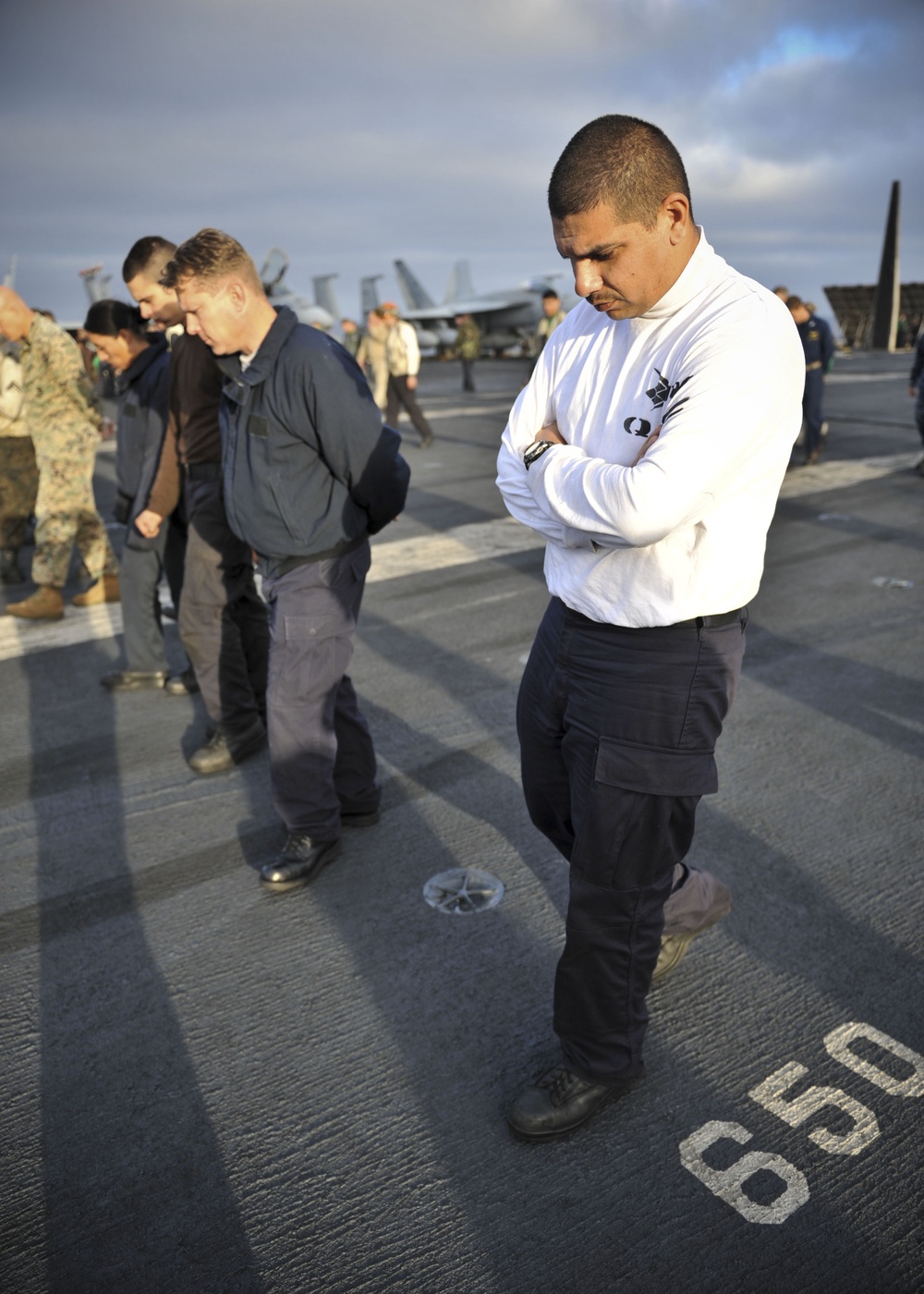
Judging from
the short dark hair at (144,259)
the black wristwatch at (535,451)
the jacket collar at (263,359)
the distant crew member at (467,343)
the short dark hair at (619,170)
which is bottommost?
the black wristwatch at (535,451)

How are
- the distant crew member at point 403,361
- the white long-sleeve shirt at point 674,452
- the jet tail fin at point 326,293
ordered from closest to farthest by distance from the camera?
the white long-sleeve shirt at point 674,452
the distant crew member at point 403,361
the jet tail fin at point 326,293

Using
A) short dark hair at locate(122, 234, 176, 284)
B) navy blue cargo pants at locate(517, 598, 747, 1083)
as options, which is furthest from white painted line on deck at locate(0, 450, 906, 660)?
navy blue cargo pants at locate(517, 598, 747, 1083)

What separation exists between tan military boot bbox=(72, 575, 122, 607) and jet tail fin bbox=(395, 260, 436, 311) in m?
48.6

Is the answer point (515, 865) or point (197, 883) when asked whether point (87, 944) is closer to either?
point (197, 883)

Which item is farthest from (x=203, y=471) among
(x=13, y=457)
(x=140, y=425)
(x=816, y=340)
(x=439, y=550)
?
(x=816, y=340)

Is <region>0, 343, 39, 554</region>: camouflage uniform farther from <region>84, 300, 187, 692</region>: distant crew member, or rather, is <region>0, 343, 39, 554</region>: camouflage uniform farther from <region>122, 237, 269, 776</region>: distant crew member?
<region>122, 237, 269, 776</region>: distant crew member

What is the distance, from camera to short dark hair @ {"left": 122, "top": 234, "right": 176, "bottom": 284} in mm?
4168

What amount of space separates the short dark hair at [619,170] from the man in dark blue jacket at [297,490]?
1.39m

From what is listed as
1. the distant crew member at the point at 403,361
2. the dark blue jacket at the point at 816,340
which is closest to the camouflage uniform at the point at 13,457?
the distant crew member at the point at 403,361

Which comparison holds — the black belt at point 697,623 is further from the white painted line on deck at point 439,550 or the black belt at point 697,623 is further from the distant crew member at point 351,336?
the distant crew member at point 351,336

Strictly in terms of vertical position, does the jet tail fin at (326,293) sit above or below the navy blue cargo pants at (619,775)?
above

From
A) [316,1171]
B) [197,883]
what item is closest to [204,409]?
[197,883]

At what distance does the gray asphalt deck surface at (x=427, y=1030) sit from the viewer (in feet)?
6.15

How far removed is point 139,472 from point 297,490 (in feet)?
6.77
